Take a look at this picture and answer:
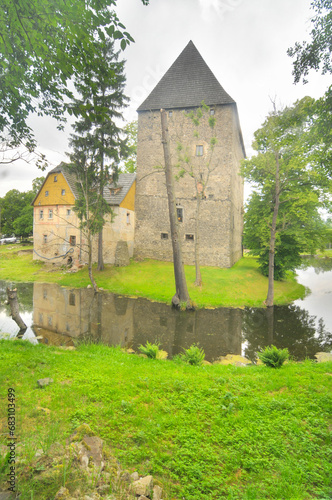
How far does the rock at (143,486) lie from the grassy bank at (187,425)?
0.19 meters

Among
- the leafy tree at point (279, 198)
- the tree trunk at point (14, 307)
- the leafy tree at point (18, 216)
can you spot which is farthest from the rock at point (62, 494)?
the leafy tree at point (18, 216)

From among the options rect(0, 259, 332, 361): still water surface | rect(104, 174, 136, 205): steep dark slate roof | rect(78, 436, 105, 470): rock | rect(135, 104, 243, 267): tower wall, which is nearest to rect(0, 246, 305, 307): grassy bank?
rect(0, 259, 332, 361): still water surface

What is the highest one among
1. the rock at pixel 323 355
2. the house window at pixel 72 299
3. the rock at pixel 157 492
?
the rock at pixel 157 492

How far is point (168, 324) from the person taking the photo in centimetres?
1141

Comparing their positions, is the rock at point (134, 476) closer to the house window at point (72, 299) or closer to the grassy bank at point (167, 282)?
the grassy bank at point (167, 282)

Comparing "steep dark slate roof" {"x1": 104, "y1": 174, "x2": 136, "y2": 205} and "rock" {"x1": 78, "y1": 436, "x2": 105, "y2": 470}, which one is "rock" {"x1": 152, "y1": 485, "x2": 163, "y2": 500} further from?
"steep dark slate roof" {"x1": 104, "y1": 174, "x2": 136, "y2": 205}

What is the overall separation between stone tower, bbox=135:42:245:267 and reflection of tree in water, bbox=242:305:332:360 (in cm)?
885

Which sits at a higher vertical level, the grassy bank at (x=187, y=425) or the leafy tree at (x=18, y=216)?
the leafy tree at (x=18, y=216)

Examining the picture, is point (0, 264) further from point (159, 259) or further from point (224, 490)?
point (224, 490)

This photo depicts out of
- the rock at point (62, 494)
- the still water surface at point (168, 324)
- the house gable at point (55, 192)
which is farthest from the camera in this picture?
the house gable at point (55, 192)

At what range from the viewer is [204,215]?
22.5 metres

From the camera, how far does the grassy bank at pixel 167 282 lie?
1559cm

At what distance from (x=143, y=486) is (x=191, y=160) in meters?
22.9

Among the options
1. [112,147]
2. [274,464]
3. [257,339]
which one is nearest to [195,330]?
[257,339]
